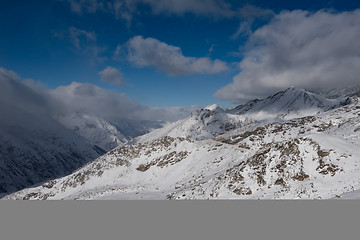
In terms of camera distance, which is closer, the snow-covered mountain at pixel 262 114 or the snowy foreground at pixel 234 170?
the snowy foreground at pixel 234 170

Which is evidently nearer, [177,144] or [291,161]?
[291,161]

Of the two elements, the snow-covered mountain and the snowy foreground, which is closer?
the snowy foreground

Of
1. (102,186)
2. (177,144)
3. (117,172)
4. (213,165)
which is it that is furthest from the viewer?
(177,144)

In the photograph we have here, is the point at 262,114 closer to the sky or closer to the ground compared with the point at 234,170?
closer to the sky

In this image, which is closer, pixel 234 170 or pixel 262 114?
pixel 234 170

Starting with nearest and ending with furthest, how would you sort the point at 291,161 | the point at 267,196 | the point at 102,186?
the point at 267,196 < the point at 291,161 < the point at 102,186

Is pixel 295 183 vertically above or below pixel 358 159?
below

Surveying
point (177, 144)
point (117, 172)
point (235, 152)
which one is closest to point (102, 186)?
point (117, 172)

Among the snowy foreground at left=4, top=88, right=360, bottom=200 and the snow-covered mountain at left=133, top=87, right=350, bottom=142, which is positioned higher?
the snow-covered mountain at left=133, top=87, right=350, bottom=142

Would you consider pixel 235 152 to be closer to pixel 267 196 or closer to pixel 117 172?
pixel 267 196

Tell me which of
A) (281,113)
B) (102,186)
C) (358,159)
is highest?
(281,113)

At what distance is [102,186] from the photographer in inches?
1705

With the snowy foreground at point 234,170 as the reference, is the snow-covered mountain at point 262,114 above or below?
above

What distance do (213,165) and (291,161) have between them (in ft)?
54.6
